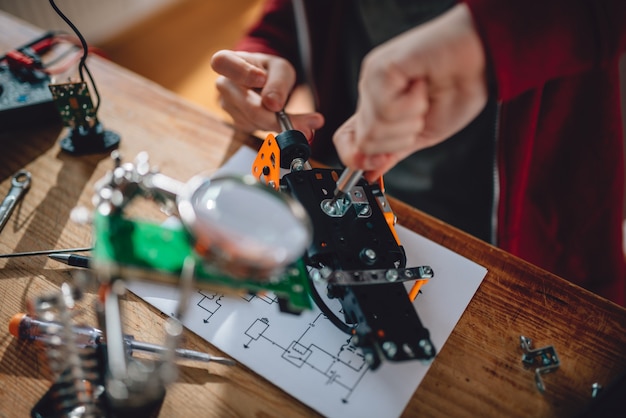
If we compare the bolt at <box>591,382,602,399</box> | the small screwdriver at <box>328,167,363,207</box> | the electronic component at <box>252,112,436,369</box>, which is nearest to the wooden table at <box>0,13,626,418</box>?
the bolt at <box>591,382,602,399</box>

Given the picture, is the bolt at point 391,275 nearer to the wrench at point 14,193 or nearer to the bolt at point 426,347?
the bolt at point 426,347

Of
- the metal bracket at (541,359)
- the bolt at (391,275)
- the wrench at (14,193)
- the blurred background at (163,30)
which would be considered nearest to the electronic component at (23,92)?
the wrench at (14,193)

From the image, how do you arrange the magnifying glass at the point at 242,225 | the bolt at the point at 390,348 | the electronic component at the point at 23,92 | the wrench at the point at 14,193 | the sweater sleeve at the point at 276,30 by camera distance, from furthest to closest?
the sweater sleeve at the point at 276,30 → the electronic component at the point at 23,92 → the wrench at the point at 14,193 → the bolt at the point at 390,348 → the magnifying glass at the point at 242,225

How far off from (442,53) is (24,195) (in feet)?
2.41

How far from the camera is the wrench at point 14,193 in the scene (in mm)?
792

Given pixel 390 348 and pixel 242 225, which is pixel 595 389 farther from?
pixel 242 225

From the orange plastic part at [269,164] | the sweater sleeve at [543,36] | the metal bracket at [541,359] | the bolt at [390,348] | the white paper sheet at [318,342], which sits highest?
the sweater sleeve at [543,36]

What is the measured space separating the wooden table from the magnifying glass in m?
0.29

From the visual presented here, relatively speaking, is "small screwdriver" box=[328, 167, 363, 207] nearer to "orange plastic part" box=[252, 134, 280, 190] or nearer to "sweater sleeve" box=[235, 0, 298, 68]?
"orange plastic part" box=[252, 134, 280, 190]

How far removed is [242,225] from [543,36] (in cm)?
48

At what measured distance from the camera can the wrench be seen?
2.60 feet

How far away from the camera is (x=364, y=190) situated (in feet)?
2.31

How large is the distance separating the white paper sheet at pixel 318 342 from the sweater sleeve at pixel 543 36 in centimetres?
32

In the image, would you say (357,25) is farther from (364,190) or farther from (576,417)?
(576,417)
